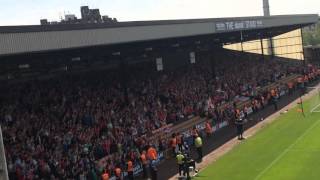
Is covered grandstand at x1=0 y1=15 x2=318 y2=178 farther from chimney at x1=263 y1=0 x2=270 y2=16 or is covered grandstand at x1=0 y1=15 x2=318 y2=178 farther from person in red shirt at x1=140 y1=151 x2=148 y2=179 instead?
chimney at x1=263 y1=0 x2=270 y2=16

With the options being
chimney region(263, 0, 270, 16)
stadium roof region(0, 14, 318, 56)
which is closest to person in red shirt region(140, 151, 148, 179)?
stadium roof region(0, 14, 318, 56)

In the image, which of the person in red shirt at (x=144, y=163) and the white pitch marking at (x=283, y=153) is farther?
the person in red shirt at (x=144, y=163)

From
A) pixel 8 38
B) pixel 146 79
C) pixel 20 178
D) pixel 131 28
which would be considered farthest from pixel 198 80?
pixel 8 38

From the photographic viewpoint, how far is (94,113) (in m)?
32.0

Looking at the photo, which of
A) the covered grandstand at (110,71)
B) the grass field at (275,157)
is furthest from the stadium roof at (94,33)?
the grass field at (275,157)

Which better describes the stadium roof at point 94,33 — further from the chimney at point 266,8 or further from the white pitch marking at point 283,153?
the chimney at point 266,8

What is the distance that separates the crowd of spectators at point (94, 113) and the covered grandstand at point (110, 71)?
81 mm

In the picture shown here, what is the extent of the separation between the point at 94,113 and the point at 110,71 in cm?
1014

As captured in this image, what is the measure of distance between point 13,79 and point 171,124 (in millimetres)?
9712

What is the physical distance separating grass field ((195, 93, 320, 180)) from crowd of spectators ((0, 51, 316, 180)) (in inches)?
162

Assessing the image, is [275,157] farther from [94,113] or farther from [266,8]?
[266,8]

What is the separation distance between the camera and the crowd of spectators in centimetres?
2530

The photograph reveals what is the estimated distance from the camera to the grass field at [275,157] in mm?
24531

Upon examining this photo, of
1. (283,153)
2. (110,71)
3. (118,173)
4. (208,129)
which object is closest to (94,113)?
(208,129)
